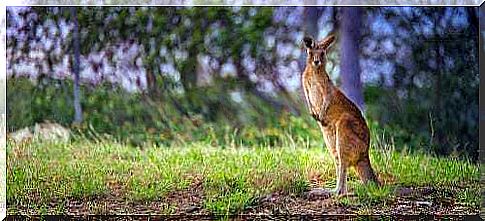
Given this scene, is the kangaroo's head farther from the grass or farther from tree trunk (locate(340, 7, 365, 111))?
the grass

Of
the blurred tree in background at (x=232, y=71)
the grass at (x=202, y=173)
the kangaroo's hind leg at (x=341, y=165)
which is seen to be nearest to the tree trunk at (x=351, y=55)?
the blurred tree in background at (x=232, y=71)

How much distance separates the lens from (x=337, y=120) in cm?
712

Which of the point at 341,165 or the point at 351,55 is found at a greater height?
the point at 351,55

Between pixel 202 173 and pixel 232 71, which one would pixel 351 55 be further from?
pixel 202 173

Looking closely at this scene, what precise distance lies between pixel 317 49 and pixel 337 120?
56cm

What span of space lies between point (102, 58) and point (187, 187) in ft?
3.94

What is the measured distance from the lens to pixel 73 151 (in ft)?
23.7

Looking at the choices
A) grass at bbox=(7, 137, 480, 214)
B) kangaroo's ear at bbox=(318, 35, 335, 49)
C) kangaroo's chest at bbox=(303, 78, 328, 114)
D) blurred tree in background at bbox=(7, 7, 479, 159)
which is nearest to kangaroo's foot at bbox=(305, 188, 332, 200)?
grass at bbox=(7, 137, 480, 214)

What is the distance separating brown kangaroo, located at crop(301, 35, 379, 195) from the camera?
711cm

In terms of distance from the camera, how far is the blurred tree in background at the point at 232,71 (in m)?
7.14

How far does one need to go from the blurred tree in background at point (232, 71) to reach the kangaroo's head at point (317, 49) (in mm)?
56

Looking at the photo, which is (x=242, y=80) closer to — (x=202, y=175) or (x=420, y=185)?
(x=202, y=175)

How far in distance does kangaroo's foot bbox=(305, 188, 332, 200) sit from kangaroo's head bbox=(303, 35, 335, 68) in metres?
0.96

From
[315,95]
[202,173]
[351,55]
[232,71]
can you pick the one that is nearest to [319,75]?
[315,95]
